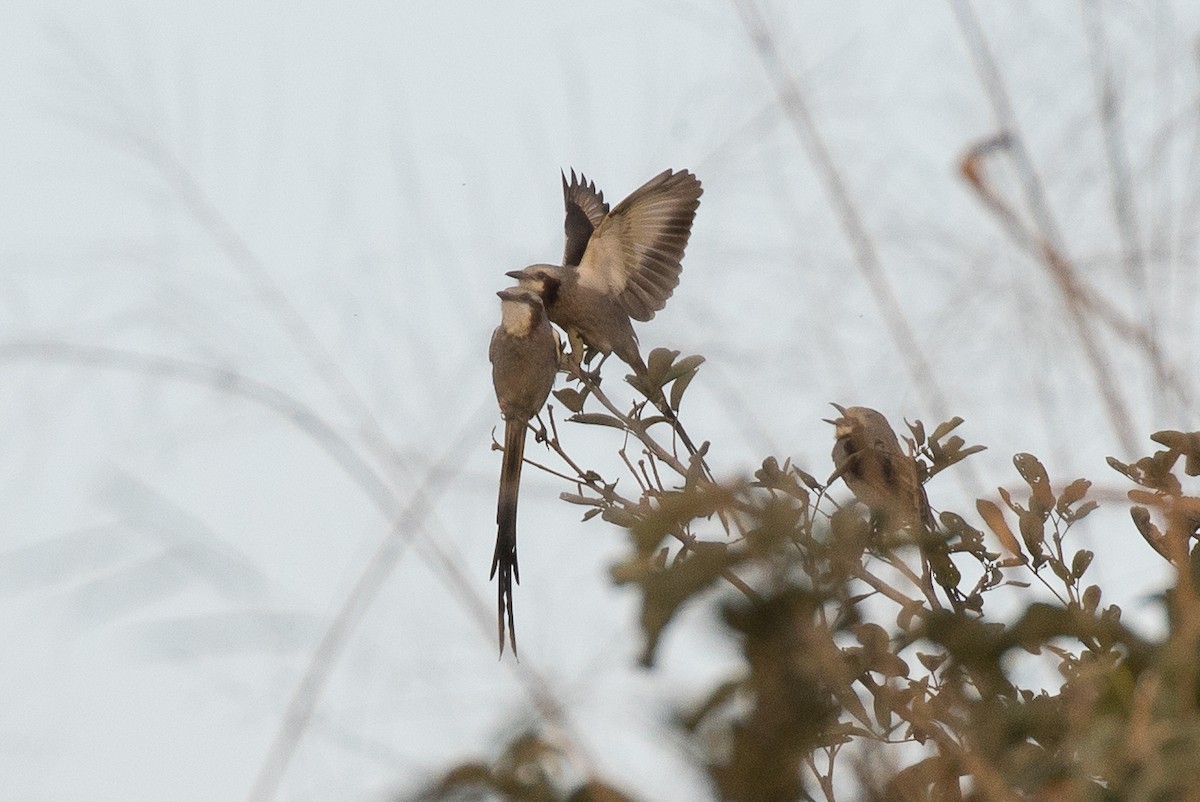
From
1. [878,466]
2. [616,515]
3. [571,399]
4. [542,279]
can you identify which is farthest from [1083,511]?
[542,279]

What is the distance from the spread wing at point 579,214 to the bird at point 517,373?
0.71 m

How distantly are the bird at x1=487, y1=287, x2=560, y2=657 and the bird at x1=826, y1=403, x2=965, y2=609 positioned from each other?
555 mm

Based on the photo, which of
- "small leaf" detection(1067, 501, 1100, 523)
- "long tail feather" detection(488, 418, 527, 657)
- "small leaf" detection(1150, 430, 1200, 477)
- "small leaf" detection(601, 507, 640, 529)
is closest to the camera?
"small leaf" detection(1150, 430, 1200, 477)

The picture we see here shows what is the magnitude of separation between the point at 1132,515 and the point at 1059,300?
3.19 ft

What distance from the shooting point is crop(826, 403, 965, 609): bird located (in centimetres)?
156

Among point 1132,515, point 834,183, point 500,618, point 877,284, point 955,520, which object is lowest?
point 1132,515

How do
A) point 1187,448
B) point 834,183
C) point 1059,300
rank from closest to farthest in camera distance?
point 1187,448, point 1059,300, point 834,183

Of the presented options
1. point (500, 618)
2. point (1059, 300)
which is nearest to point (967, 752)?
point (500, 618)

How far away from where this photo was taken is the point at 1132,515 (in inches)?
56.1

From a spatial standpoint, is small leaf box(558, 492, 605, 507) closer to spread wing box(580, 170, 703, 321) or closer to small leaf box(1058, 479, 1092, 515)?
small leaf box(1058, 479, 1092, 515)

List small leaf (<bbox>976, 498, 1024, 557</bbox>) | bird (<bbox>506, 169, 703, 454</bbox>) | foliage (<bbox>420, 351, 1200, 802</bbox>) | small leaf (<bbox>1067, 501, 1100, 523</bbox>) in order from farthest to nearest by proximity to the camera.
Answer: bird (<bbox>506, 169, 703, 454</bbox>) < small leaf (<bbox>1067, 501, 1100, 523</bbox>) < small leaf (<bbox>976, 498, 1024, 557</bbox>) < foliage (<bbox>420, 351, 1200, 802</bbox>)

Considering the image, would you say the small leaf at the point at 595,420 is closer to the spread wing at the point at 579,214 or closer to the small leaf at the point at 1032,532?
the small leaf at the point at 1032,532

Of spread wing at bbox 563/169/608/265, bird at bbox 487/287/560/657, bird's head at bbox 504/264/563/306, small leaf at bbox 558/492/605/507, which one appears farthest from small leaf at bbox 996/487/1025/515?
spread wing at bbox 563/169/608/265

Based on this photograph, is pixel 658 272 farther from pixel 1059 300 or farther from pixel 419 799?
pixel 419 799
